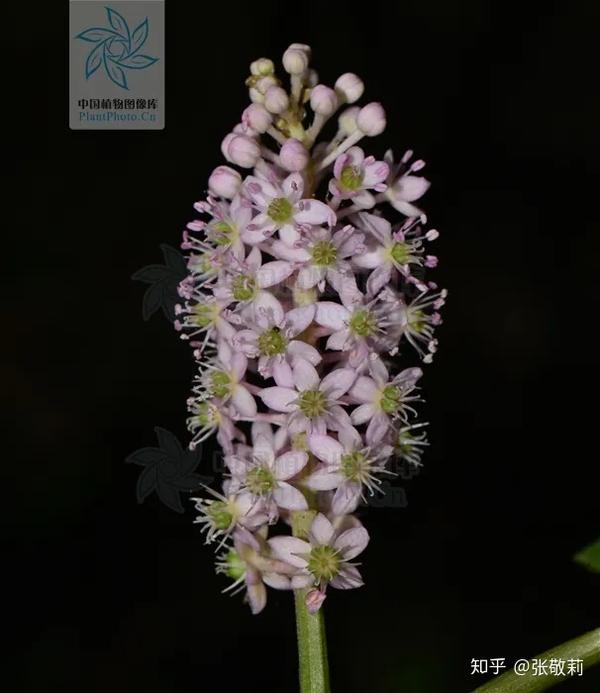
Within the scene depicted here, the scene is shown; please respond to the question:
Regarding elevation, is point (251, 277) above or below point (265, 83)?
below

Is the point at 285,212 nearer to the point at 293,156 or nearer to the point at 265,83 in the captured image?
the point at 293,156

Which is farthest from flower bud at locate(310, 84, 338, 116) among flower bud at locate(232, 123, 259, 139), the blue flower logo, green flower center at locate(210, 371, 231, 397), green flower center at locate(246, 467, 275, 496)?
the blue flower logo

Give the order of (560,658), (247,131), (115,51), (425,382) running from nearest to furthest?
(560,658) < (247,131) < (115,51) < (425,382)

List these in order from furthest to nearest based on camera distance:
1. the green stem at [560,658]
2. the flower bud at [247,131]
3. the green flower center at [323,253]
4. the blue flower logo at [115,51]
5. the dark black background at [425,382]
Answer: the dark black background at [425,382] < the blue flower logo at [115,51] < the flower bud at [247,131] < the green flower center at [323,253] < the green stem at [560,658]

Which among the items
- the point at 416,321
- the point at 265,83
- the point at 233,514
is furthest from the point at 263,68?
the point at 233,514

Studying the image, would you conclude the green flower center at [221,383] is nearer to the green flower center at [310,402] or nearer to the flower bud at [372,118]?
the green flower center at [310,402]

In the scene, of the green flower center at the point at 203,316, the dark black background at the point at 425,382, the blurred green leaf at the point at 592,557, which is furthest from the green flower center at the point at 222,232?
the dark black background at the point at 425,382
